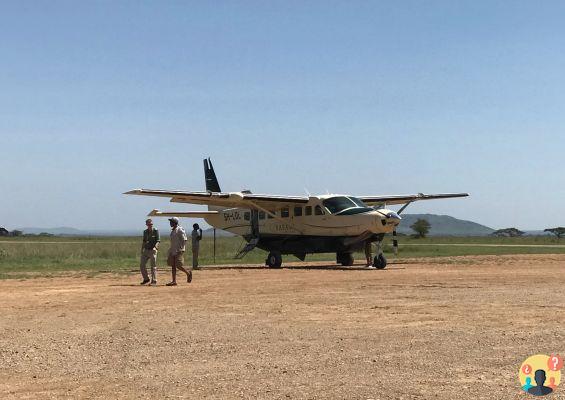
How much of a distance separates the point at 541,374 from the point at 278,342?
3.23 metres

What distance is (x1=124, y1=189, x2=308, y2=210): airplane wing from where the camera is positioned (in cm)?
2693

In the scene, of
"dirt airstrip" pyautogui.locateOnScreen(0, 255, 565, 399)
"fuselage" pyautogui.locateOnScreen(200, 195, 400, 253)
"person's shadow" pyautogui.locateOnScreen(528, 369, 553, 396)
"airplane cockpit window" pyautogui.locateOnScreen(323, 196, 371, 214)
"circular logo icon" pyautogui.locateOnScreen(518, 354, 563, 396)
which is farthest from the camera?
"airplane cockpit window" pyautogui.locateOnScreen(323, 196, 371, 214)

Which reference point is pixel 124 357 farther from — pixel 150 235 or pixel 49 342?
pixel 150 235

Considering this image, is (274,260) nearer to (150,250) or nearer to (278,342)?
(150,250)

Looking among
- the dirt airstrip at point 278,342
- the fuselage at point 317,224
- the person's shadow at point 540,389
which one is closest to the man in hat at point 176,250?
the dirt airstrip at point 278,342

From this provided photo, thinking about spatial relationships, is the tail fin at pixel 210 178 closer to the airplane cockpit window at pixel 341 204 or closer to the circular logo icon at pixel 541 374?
the airplane cockpit window at pixel 341 204

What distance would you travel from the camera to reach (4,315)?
38.9 feet

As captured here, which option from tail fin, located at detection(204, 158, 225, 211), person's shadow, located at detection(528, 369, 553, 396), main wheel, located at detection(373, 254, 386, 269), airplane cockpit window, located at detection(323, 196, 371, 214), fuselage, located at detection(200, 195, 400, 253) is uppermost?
tail fin, located at detection(204, 158, 225, 211)

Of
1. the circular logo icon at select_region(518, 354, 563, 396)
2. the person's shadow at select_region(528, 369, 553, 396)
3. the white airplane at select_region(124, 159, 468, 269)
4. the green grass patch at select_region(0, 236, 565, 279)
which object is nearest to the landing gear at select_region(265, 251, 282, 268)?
the white airplane at select_region(124, 159, 468, 269)

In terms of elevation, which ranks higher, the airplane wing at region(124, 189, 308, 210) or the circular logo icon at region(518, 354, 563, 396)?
the airplane wing at region(124, 189, 308, 210)

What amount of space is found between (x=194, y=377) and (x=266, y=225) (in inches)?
876

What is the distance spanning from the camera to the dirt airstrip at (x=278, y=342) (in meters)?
6.67

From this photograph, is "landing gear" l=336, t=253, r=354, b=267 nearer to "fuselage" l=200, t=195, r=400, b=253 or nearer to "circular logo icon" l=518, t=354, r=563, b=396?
"fuselage" l=200, t=195, r=400, b=253

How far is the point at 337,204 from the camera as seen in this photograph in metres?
27.1
